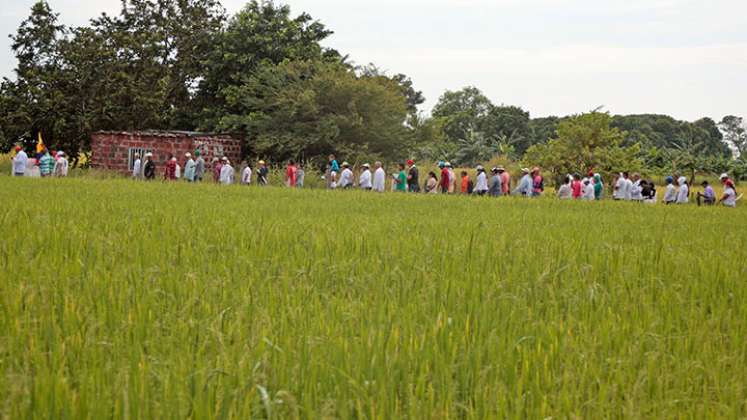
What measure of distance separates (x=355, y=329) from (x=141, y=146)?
30425 mm

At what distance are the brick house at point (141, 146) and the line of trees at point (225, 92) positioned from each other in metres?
1.53

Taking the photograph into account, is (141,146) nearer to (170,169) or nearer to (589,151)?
(170,169)

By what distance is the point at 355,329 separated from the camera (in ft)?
10.7

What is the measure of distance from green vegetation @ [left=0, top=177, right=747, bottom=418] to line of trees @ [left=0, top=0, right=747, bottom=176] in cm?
2506

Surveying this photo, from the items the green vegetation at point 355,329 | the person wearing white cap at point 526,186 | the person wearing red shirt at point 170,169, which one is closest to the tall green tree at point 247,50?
the person wearing red shirt at point 170,169

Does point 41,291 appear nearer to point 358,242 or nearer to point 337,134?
point 358,242

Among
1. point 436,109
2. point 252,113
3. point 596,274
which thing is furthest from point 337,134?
point 436,109

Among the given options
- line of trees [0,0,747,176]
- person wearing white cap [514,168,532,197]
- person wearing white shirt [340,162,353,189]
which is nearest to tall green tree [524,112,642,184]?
line of trees [0,0,747,176]

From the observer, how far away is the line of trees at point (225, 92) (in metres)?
31.7

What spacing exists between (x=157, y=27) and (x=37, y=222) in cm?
3224

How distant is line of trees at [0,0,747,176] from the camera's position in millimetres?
31734

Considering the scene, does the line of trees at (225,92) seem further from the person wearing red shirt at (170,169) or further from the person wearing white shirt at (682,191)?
the person wearing white shirt at (682,191)

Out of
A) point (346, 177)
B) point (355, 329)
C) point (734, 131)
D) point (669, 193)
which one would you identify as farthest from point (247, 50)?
point (734, 131)

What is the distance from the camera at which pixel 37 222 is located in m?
7.28
